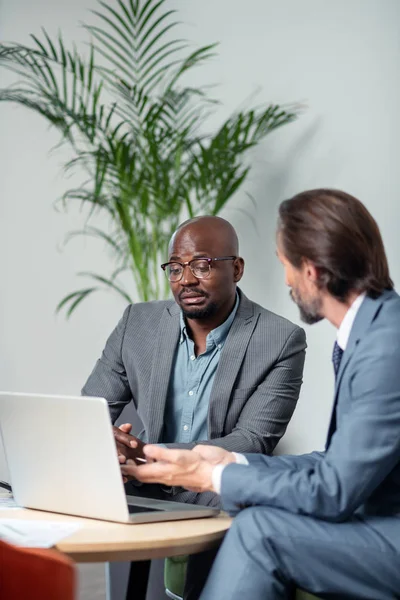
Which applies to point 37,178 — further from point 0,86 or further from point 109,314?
point 109,314

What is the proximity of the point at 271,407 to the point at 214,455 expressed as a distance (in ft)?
2.37

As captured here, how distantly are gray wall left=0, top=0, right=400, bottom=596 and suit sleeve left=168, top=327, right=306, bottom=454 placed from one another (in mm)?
1526

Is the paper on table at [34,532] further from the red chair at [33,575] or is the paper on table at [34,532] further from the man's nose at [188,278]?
the man's nose at [188,278]

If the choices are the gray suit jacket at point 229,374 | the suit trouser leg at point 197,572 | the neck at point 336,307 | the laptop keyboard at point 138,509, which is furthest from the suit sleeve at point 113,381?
the neck at point 336,307

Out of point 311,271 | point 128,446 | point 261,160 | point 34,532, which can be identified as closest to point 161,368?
point 128,446

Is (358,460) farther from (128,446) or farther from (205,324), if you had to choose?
(205,324)

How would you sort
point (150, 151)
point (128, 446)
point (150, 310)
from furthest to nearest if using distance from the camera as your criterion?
point (150, 151) < point (150, 310) < point (128, 446)

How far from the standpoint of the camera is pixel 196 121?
4.80 meters

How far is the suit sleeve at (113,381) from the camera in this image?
117 inches

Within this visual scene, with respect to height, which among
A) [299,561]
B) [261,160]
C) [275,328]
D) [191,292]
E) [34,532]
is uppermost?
[261,160]

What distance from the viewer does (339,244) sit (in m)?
1.90

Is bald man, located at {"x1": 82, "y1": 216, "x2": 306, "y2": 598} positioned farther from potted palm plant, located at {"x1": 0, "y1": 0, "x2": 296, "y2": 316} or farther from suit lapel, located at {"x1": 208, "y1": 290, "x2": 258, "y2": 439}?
potted palm plant, located at {"x1": 0, "y1": 0, "x2": 296, "y2": 316}

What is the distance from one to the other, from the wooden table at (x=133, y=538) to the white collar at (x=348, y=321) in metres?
0.49

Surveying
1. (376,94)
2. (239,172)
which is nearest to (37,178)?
(239,172)
